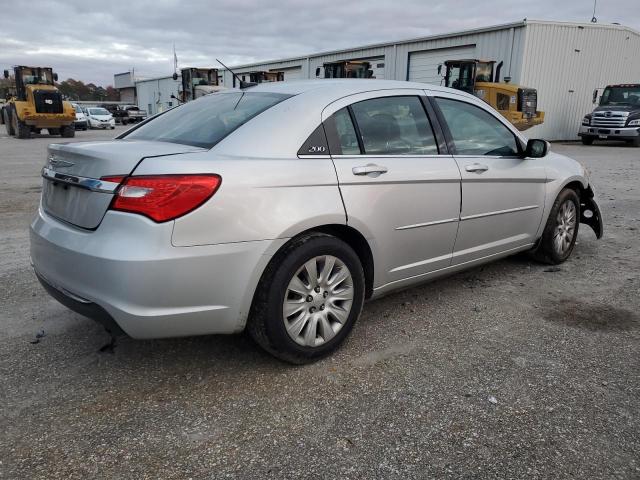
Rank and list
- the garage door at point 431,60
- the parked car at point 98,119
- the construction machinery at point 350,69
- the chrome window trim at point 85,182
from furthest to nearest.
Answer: the parked car at point 98,119 → the garage door at point 431,60 → the construction machinery at point 350,69 → the chrome window trim at point 85,182

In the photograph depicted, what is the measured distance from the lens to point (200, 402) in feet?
8.81

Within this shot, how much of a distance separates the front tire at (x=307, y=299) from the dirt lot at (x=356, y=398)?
16cm

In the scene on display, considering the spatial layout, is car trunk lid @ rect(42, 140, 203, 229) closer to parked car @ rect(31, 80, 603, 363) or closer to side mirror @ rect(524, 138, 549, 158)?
parked car @ rect(31, 80, 603, 363)

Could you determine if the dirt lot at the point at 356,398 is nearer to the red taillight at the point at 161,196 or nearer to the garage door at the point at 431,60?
the red taillight at the point at 161,196

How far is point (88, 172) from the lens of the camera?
266 cm

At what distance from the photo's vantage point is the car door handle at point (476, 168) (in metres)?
3.78

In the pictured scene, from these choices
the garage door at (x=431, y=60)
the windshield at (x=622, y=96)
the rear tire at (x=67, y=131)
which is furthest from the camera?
the garage door at (x=431, y=60)

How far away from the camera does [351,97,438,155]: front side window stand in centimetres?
331

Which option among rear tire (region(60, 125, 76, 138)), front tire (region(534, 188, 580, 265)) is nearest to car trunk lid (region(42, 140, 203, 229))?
front tire (region(534, 188, 580, 265))

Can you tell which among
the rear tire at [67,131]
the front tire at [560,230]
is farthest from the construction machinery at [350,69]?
the front tire at [560,230]

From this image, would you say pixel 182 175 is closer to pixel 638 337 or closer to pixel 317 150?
pixel 317 150

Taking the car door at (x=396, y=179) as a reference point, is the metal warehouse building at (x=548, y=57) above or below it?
above

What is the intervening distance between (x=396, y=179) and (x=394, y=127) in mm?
414

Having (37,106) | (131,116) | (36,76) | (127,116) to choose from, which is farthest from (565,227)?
(127,116)
